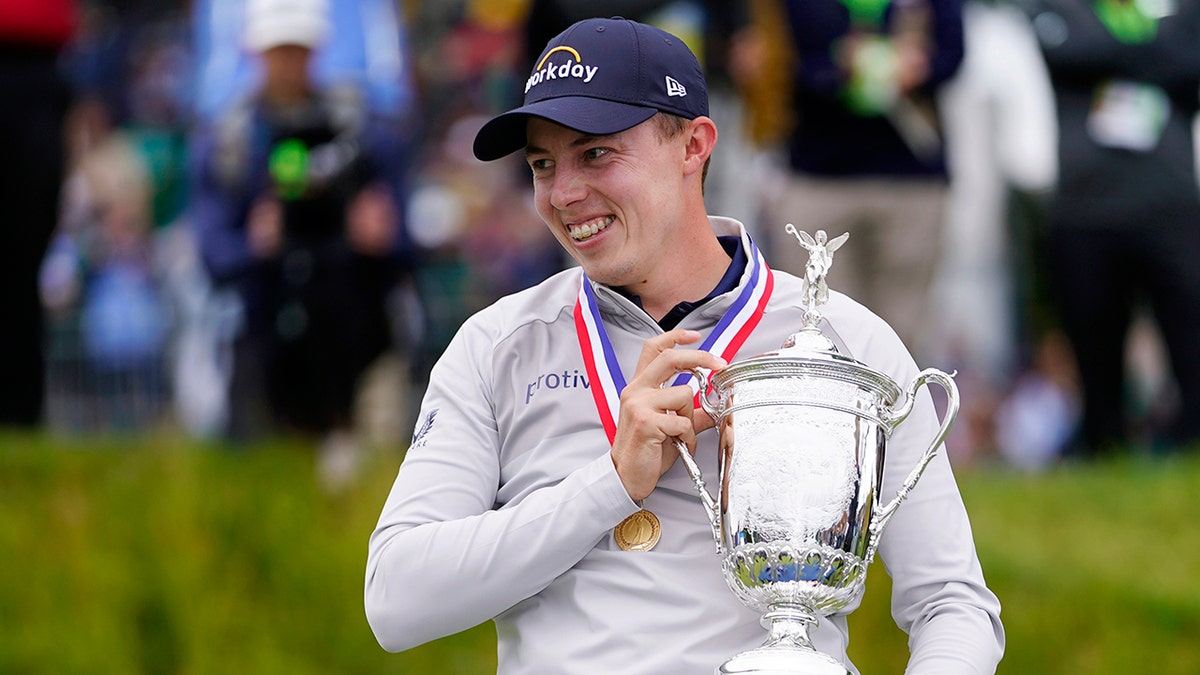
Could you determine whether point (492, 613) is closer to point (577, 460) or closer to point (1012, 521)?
point (577, 460)

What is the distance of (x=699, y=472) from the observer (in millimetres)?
3234

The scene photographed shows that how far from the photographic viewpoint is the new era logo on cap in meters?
3.40

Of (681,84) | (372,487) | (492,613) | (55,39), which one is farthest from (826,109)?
(492,613)

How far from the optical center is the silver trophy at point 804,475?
3.08 meters

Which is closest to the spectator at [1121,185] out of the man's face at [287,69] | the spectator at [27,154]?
the man's face at [287,69]

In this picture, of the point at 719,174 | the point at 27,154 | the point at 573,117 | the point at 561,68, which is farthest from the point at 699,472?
the point at 719,174

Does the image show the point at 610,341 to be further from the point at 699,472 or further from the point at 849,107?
the point at 849,107

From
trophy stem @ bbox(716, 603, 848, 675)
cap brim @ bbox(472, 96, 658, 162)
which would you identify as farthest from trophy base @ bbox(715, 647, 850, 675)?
cap brim @ bbox(472, 96, 658, 162)

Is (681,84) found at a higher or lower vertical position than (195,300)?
higher

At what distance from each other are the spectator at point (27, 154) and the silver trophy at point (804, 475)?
4358mm

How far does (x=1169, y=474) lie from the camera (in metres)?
7.02

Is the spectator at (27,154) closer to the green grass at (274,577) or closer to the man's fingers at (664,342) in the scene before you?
the green grass at (274,577)

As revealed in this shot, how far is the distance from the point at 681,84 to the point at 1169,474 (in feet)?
13.7

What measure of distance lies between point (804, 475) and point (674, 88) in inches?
29.3
